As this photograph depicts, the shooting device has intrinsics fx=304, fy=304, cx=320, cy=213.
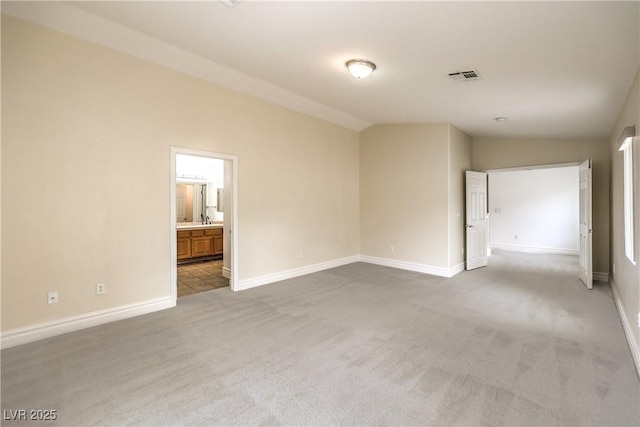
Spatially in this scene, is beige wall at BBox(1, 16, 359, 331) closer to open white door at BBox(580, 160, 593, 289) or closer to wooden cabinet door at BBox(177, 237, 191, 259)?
wooden cabinet door at BBox(177, 237, 191, 259)

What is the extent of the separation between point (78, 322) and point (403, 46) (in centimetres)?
423

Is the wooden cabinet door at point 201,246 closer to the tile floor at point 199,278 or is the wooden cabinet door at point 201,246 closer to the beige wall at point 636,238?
the tile floor at point 199,278

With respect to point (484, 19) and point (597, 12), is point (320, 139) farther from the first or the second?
point (597, 12)

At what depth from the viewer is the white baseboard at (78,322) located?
110 inches

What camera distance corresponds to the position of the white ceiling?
2279 mm

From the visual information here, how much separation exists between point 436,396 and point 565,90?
11.5 feet

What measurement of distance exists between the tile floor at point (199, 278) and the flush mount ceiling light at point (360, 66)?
3.64 meters

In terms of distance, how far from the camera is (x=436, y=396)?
2.07m

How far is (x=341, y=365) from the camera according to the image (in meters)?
2.46

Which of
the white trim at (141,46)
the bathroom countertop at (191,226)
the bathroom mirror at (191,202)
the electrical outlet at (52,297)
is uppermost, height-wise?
the white trim at (141,46)

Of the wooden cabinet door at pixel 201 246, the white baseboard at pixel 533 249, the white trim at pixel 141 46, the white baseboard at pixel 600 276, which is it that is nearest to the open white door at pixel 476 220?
the white baseboard at pixel 600 276

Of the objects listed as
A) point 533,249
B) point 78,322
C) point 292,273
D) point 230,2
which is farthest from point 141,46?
point 533,249

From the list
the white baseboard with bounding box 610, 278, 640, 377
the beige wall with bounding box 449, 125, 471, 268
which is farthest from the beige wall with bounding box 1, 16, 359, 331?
the white baseboard with bounding box 610, 278, 640, 377

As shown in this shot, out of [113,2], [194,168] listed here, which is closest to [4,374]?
[113,2]
